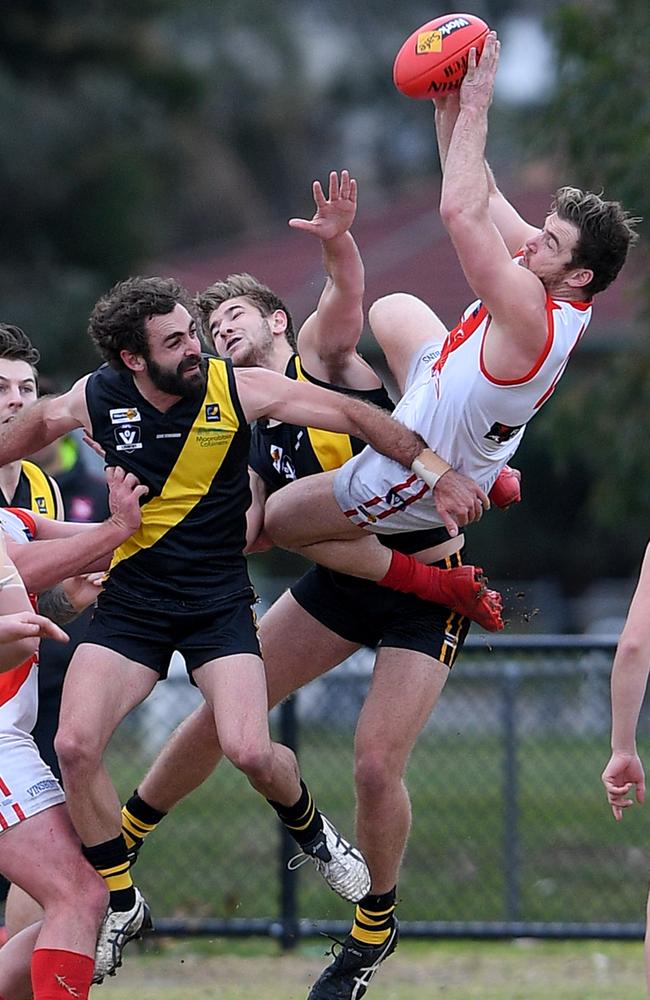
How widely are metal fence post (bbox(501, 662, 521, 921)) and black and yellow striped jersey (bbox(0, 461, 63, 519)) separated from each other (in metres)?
3.40

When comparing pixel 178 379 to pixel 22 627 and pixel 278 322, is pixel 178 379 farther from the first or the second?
pixel 22 627

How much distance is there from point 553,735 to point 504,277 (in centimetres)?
418

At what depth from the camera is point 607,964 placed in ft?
27.5

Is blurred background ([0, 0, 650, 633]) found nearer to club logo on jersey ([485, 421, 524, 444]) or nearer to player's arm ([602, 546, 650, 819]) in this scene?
club logo on jersey ([485, 421, 524, 444])

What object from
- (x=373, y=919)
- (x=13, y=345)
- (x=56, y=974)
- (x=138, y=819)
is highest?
(x=13, y=345)

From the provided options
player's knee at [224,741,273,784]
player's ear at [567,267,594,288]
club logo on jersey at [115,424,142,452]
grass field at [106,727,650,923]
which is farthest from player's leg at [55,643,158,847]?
grass field at [106,727,650,923]

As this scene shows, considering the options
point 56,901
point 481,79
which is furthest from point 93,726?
point 481,79

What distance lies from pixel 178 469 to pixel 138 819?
148 cm

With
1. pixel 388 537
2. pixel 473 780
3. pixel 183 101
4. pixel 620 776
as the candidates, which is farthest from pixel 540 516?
pixel 620 776

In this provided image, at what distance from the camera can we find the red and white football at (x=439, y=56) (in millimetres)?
5711

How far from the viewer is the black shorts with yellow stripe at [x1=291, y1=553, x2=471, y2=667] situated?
6.26 m

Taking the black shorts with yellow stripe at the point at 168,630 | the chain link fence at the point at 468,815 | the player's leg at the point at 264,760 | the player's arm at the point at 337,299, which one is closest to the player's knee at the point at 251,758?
the player's leg at the point at 264,760

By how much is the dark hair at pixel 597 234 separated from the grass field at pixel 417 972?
11.1 feet

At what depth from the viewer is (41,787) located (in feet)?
→ 18.2
